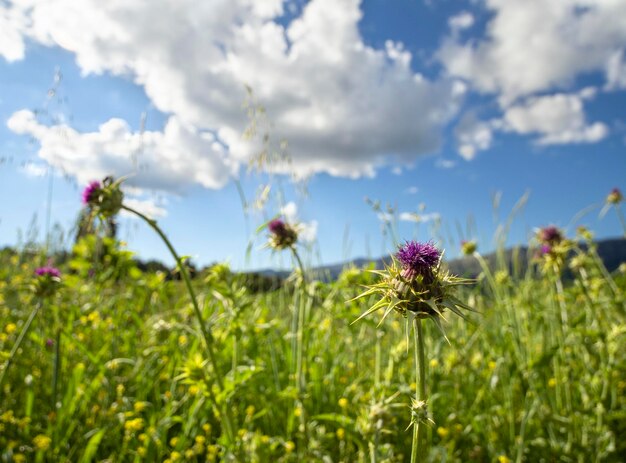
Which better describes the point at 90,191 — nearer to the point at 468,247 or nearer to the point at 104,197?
the point at 104,197

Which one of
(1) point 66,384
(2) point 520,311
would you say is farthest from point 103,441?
(2) point 520,311

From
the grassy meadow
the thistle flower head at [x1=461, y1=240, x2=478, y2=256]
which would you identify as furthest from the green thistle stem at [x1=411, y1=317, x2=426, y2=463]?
the thistle flower head at [x1=461, y1=240, x2=478, y2=256]

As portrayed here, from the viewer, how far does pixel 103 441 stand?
3363mm

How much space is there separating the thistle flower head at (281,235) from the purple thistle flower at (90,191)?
1.20m

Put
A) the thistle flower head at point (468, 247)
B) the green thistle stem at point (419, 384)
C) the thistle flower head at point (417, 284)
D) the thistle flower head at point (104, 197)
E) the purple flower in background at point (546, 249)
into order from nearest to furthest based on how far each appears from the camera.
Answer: the green thistle stem at point (419, 384)
the thistle flower head at point (417, 284)
the thistle flower head at point (104, 197)
the purple flower in background at point (546, 249)
the thistle flower head at point (468, 247)

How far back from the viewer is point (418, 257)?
1.52 meters

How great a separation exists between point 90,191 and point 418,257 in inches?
70.3

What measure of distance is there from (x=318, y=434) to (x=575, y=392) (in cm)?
273

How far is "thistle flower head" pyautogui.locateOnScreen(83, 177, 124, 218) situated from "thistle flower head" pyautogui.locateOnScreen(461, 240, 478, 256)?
4216mm

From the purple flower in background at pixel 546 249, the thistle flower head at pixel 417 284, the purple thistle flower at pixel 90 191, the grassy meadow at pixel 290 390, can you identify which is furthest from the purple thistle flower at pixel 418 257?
the purple flower in background at pixel 546 249

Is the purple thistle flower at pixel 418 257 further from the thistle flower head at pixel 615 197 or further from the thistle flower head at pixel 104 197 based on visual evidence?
the thistle flower head at pixel 615 197

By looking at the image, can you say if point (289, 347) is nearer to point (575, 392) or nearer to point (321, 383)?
point (321, 383)

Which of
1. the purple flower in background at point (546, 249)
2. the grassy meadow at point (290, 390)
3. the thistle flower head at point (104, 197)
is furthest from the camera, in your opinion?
the purple flower in background at point (546, 249)

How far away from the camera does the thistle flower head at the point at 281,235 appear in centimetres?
321
